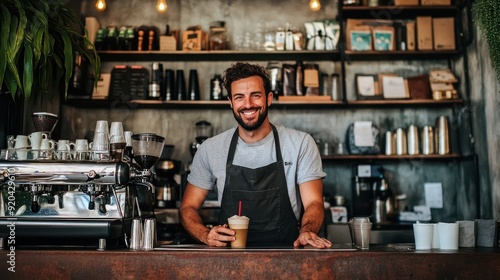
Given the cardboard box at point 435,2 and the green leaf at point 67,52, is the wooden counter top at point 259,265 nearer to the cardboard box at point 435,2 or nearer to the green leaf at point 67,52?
the green leaf at point 67,52

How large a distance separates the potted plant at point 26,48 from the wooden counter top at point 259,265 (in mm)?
907

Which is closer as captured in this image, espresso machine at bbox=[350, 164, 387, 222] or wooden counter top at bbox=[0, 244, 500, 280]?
wooden counter top at bbox=[0, 244, 500, 280]

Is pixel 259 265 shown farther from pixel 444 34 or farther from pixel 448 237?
pixel 444 34

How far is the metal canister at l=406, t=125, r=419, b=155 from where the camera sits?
4.31 metres

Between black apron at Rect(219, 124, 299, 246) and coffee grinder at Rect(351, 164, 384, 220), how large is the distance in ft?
6.28

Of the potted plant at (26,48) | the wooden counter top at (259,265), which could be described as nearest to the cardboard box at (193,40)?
the potted plant at (26,48)

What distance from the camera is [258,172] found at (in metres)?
2.52

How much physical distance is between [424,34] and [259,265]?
11.1 ft

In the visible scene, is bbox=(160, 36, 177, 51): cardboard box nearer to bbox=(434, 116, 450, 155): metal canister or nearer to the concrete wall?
the concrete wall

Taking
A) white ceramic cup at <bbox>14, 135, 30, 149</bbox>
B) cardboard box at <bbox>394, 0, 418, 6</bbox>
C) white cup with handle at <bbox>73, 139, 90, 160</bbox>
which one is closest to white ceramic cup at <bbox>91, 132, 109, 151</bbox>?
white cup with handle at <bbox>73, 139, 90, 160</bbox>

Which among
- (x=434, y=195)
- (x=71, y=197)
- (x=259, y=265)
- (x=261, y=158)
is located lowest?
(x=259, y=265)

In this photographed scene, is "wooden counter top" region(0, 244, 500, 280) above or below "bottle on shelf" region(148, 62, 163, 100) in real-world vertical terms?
below

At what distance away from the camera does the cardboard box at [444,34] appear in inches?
172

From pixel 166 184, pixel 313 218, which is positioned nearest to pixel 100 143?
pixel 313 218
